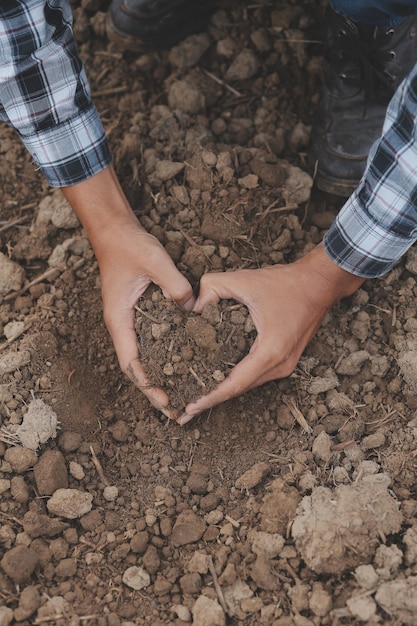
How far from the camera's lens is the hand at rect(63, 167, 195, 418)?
6.68ft

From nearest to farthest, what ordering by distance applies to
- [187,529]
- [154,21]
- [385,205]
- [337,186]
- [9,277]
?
[385,205] → [187,529] → [9,277] → [337,186] → [154,21]

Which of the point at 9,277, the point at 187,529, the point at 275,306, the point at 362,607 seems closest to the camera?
the point at 362,607

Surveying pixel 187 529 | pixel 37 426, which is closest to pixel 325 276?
pixel 187 529

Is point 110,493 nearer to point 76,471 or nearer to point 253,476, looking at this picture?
point 76,471

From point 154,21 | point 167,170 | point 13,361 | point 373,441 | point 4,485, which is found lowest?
point 373,441

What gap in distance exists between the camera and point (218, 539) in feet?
6.26

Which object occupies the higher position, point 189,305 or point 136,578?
point 189,305

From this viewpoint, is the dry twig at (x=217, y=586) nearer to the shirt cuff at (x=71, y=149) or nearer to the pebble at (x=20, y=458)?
the pebble at (x=20, y=458)

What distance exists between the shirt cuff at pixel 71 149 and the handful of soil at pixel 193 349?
1.64ft

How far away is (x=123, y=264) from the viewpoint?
82.7 inches

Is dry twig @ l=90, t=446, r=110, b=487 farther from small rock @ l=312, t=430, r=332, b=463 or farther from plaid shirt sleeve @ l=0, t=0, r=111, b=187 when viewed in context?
plaid shirt sleeve @ l=0, t=0, r=111, b=187

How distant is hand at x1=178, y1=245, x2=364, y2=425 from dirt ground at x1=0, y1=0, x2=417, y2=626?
0.06m

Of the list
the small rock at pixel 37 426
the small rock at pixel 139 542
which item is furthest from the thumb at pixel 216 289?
the small rock at pixel 139 542

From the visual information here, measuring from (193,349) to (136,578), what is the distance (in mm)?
606
